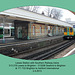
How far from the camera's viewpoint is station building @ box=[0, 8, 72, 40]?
9.56ft

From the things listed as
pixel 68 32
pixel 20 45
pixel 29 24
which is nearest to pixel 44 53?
pixel 20 45

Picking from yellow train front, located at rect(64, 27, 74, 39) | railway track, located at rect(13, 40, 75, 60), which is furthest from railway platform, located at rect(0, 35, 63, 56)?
yellow train front, located at rect(64, 27, 74, 39)

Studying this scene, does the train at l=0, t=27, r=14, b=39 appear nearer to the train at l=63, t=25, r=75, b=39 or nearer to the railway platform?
the railway platform

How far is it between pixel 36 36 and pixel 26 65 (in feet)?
2.99

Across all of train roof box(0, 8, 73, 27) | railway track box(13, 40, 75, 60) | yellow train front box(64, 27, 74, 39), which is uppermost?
train roof box(0, 8, 73, 27)

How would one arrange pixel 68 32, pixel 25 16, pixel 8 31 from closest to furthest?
1. pixel 25 16
2. pixel 8 31
3. pixel 68 32

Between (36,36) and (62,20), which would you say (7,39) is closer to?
(36,36)

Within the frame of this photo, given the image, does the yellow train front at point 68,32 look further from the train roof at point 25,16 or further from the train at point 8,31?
the train at point 8,31

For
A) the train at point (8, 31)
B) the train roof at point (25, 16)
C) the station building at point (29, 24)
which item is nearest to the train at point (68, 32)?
the station building at point (29, 24)

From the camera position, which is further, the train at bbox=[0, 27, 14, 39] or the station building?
the train at bbox=[0, 27, 14, 39]

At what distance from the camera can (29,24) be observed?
3025 millimetres

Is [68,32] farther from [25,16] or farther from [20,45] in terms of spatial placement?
[20,45]

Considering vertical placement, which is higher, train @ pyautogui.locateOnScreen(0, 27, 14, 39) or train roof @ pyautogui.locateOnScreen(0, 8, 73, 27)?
train roof @ pyautogui.locateOnScreen(0, 8, 73, 27)

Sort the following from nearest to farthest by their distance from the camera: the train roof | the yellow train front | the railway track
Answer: the train roof < the railway track < the yellow train front
